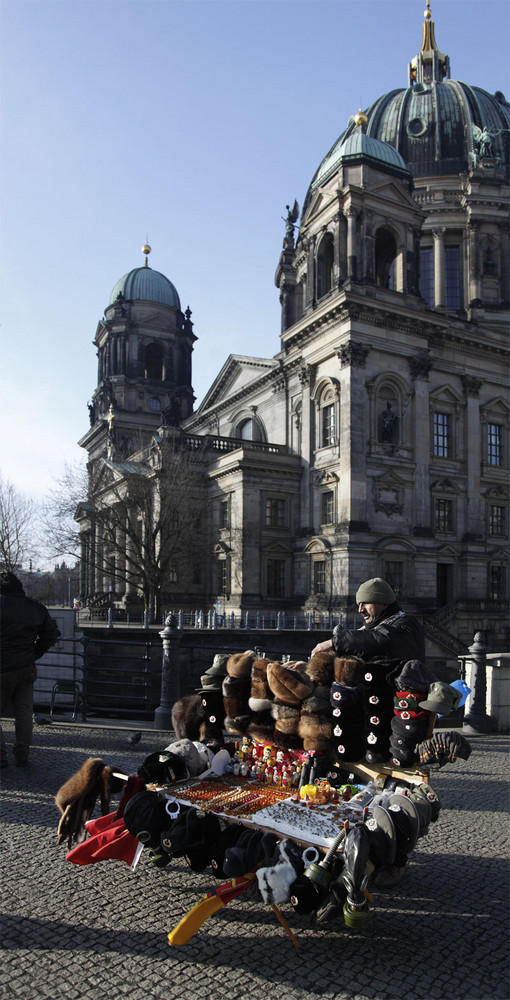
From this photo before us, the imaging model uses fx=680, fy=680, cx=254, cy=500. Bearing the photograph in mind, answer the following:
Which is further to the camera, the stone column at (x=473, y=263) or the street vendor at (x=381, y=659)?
the stone column at (x=473, y=263)

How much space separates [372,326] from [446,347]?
5.71 metres

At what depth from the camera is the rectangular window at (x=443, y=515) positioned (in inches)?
1415

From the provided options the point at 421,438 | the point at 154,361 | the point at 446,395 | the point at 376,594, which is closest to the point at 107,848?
the point at 376,594

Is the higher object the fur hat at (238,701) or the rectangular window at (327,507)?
the rectangular window at (327,507)

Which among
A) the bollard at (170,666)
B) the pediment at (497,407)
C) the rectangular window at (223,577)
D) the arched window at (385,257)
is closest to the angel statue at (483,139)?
the arched window at (385,257)

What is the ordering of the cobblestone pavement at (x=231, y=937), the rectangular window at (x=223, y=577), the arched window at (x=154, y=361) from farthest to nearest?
the arched window at (x=154, y=361) → the rectangular window at (x=223, y=577) → the cobblestone pavement at (x=231, y=937)

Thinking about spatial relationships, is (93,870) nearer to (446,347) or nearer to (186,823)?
(186,823)

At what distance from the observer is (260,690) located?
220 inches

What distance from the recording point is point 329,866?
13.2 feet

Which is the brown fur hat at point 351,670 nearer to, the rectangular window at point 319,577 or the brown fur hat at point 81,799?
the brown fur hat at point 81,799

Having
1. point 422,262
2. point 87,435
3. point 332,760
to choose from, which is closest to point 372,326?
point 422,262

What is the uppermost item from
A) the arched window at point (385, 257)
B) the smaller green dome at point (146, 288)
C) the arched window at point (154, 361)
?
the smaller green dome at point (146, 288)

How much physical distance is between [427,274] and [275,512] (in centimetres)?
2248

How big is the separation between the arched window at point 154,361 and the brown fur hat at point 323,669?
60910mm
